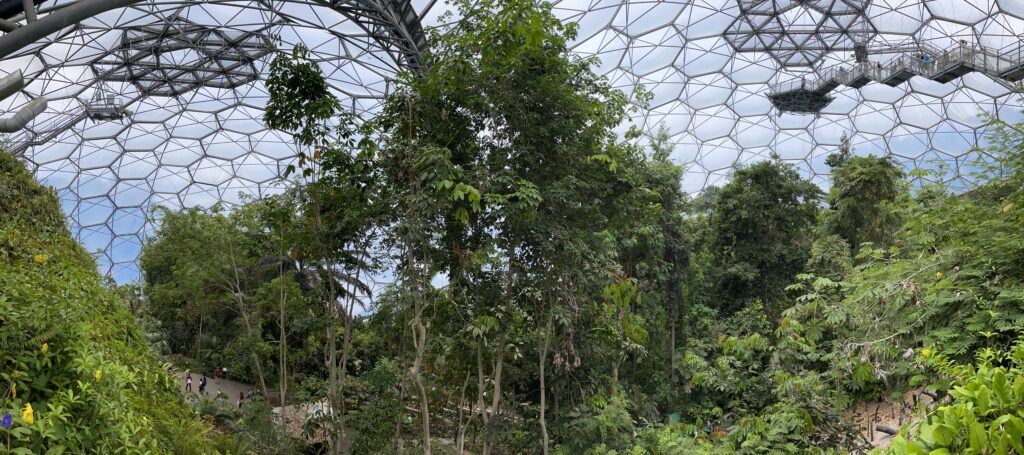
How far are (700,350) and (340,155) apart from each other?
15880mm

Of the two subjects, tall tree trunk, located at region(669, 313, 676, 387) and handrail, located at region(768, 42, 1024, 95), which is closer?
handrail, located at region(768, 42, 1024, 95)

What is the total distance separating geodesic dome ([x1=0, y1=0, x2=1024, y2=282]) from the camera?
941 inches

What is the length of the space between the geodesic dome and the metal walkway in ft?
1.32

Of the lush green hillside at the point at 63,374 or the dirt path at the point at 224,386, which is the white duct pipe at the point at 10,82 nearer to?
the lush green hillside at the point at 63,374

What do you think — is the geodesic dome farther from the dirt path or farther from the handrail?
the dirt path

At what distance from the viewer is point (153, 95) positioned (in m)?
33.8

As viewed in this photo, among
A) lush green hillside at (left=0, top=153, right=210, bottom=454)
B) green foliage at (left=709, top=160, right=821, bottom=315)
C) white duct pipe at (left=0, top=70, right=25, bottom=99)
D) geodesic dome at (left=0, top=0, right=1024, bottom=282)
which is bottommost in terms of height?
lush green hillside at (left=0, top=153, right=210, bottom=454)

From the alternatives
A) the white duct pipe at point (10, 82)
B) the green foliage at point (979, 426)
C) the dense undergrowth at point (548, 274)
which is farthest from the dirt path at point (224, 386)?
the green foliage at point (979, 426)

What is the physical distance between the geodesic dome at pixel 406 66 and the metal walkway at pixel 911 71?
40cm

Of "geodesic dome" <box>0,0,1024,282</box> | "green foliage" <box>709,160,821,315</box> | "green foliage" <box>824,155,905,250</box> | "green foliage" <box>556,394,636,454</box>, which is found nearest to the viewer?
"green foliage" <box>556,394,636,454</box>

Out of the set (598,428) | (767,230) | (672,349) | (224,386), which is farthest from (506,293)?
(224,386)

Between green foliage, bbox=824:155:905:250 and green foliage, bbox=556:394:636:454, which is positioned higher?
green foliage, bbox=824:155:905:250

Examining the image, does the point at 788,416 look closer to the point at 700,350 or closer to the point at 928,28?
the point at 700,350

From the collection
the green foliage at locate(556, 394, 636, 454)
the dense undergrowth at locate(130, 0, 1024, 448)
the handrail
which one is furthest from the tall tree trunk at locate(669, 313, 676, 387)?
the handrail
